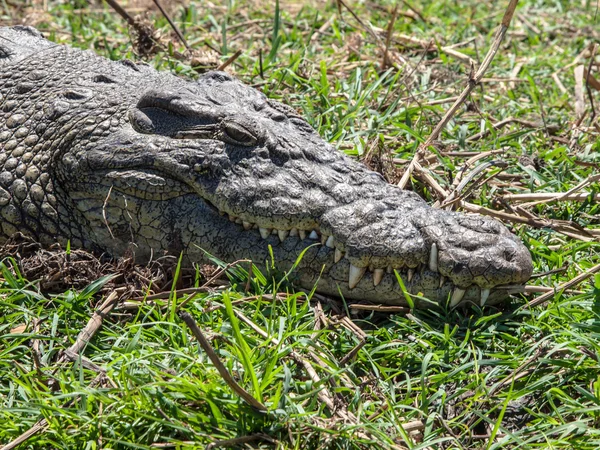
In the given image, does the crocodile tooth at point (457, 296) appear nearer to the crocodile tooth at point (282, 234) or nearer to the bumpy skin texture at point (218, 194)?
the bumpy skin texture at point (218, 194)

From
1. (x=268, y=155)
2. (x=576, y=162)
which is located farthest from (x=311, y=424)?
(x=576, y=162)

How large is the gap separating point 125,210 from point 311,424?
1480 millimetres

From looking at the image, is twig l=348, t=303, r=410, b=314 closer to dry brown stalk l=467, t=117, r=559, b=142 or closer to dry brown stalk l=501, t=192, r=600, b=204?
dry brown stalk l=501, t=192, r=600, b=204

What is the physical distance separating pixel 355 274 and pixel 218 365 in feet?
3.25

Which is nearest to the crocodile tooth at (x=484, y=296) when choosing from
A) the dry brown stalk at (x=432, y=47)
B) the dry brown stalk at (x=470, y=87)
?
the dry brown stalk at (x=470, y=87)

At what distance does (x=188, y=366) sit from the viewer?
115 inches

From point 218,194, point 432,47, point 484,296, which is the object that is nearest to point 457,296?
point 484,296

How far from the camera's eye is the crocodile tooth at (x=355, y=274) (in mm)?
3326

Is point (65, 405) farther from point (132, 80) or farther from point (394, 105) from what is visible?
point (394, 105)

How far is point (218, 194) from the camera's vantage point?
350cm

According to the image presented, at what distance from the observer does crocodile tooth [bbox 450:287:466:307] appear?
3285mm

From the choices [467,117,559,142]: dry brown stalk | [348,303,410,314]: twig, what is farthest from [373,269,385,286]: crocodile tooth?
[467,117,559,142]: dry brown stalk

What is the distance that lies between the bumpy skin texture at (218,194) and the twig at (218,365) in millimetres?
852

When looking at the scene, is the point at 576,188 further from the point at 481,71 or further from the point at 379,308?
the point at 379,308
